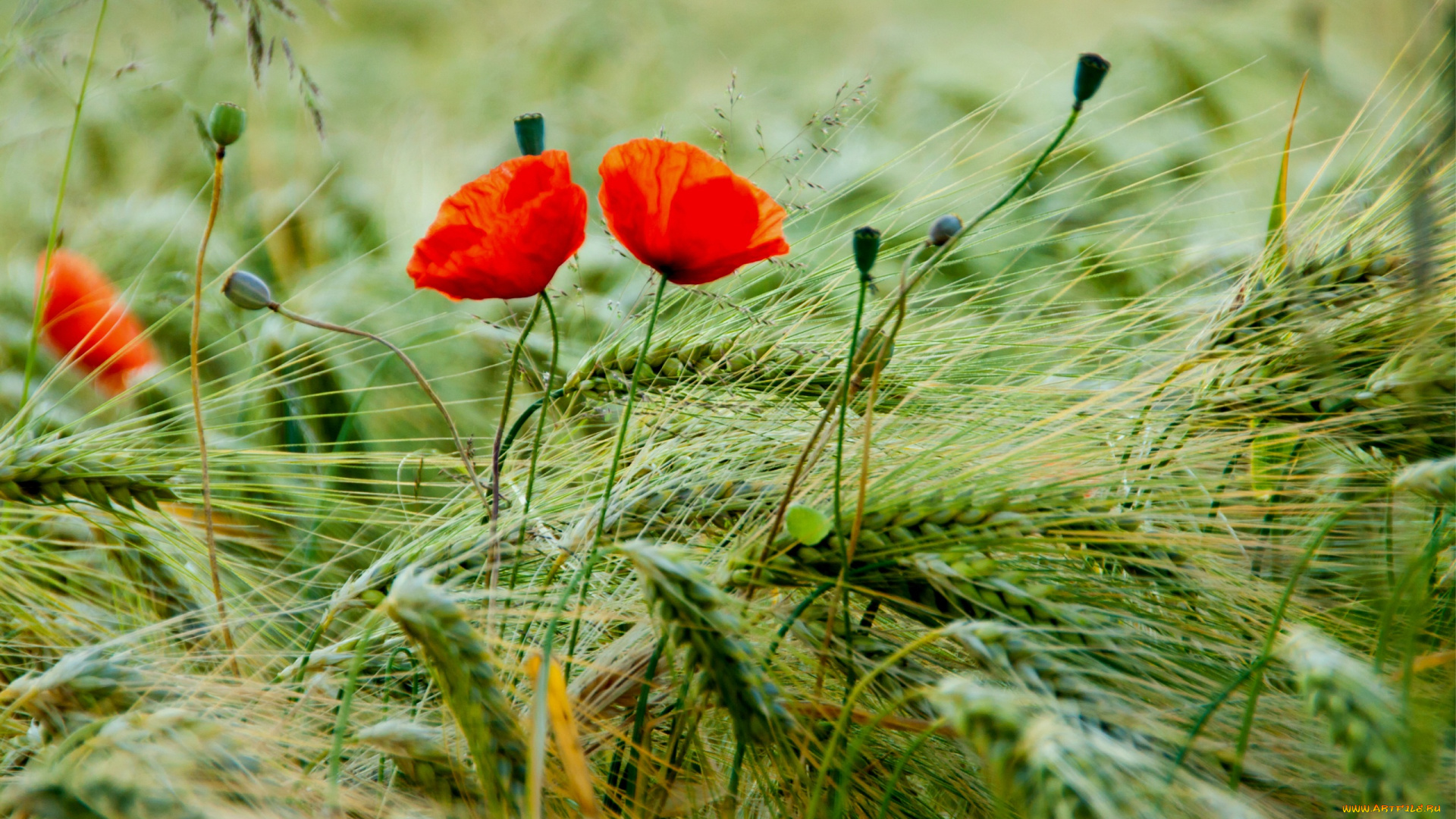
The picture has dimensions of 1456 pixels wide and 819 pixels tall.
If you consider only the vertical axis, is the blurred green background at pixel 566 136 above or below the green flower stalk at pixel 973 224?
above

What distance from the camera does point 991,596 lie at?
0.31 metres

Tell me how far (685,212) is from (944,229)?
0.10m

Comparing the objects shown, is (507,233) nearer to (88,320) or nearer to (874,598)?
(874,598)

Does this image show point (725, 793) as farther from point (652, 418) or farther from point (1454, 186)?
point (1454, 186)

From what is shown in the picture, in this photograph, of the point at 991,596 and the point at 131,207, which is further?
the point at 131,207

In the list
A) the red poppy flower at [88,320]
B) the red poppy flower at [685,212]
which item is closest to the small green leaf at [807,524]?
the red poppy flower at [685,212]

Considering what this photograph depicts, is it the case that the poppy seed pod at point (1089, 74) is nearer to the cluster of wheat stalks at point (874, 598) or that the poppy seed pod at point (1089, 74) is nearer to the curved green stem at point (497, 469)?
the cluster of wheat stalks at point (874, 598)

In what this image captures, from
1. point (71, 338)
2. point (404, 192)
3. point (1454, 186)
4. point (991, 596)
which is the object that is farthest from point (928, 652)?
point (404, 192)

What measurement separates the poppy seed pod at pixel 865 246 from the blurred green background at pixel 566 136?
0.32 ft

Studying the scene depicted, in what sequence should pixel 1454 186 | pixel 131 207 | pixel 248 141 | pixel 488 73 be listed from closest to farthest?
pixel 1454 186 → pixel 131 207 → pixel 248 141 → pixel 488 73

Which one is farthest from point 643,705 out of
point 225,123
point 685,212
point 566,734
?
point 225,123

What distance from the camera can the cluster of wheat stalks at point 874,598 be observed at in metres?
0.26

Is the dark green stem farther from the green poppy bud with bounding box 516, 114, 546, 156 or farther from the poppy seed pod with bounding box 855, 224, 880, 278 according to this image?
the green poppy bud with bounding box 516, 114, 546, 156

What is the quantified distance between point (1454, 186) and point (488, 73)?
128 centimetres
